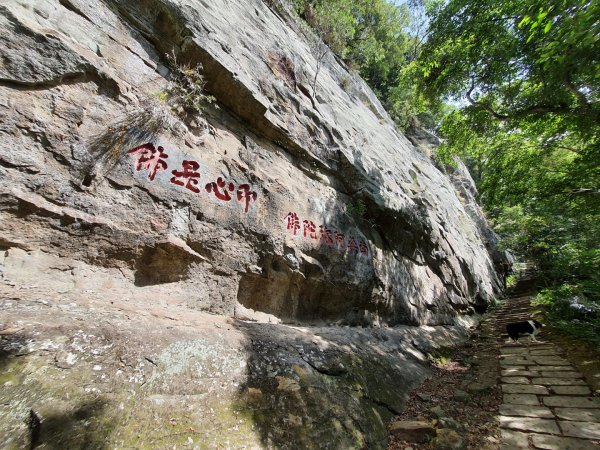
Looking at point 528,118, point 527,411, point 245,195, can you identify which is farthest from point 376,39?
point 527,411

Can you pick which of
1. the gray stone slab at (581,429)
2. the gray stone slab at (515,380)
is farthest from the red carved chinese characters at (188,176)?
the gray stone slab at (515,380)

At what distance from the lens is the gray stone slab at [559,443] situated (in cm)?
316

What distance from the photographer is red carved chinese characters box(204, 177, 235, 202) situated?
169 inches

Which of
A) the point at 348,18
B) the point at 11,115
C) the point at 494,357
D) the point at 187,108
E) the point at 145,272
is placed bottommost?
the point at 494,357

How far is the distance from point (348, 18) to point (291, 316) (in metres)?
13.1

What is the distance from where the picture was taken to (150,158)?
12.6ft

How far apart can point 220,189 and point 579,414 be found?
567 centimetres

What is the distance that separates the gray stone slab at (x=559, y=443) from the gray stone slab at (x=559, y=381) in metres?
1.83

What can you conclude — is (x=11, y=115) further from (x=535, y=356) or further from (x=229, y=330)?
(x=535, y=356)

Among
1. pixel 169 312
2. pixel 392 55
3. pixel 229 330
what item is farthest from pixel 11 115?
pixel 392 55

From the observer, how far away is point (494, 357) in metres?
6.71

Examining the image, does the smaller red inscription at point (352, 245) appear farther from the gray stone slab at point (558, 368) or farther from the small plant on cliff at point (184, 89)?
the gray stone slab at point (558, 368)

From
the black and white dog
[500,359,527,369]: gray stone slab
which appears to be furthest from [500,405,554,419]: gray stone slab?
the black and white dog

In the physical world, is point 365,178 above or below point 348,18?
below
